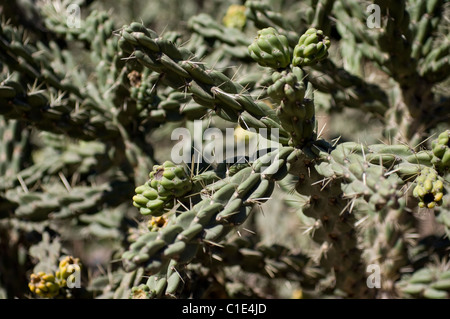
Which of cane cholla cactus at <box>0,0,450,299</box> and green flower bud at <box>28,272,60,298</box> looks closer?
cane cholla cactus at <box>0,0,450,299</box>

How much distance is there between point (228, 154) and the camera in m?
2.60

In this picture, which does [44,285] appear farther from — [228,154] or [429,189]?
[429,189]

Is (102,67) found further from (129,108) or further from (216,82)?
(216,82)

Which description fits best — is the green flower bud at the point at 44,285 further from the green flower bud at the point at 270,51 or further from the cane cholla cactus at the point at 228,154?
the green flower bud at the point at 270,51

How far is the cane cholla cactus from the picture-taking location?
180 centimetres

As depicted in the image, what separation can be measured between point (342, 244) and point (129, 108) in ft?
4.55

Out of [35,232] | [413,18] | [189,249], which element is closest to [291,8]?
[413,18]

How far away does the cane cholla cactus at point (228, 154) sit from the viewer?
71.0 inches

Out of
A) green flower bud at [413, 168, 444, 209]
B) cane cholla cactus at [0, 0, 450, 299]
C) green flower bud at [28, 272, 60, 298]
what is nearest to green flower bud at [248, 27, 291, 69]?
cane cholla cactus at [0, 0, 450, 299]

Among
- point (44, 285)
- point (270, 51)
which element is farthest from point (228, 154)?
point (44, 285)

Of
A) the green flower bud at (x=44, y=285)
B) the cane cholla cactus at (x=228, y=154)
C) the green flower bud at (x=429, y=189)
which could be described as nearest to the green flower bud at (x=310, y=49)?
the cane cholla cactus at (x=228, y=154)

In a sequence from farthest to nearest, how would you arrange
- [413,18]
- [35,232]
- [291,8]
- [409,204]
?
1. [291,8]
2. [35,232]
3. [409,204]
4. [413,18]

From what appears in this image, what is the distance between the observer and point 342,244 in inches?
95.1

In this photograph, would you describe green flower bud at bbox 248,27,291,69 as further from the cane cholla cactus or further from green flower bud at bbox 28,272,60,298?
green flower bud at bbox 28,272,60,298
